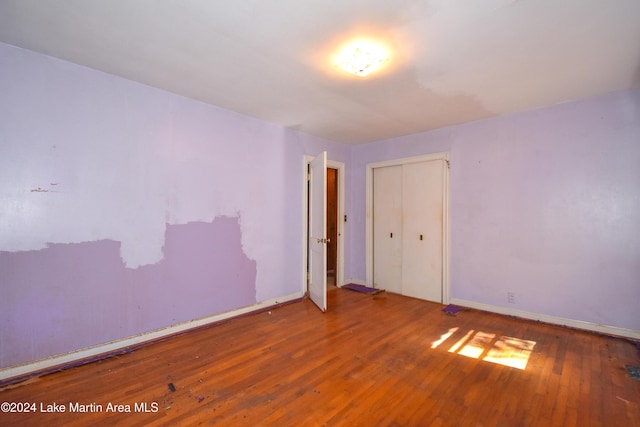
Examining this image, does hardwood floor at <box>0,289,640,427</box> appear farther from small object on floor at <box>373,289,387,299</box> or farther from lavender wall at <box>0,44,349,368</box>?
small object on floor at <box>373,289,387,299</box>

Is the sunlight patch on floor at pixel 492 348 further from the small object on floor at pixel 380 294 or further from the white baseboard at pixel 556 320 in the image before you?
the small object on floor at pixel 380 294

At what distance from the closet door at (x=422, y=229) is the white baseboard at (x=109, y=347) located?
2505mm

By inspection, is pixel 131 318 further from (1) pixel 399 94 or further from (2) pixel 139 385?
(1) pixel 399 94

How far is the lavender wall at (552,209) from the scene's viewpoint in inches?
120

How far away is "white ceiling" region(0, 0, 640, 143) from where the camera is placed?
1.82m

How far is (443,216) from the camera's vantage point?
430cm

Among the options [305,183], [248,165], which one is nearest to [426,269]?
[305,183]

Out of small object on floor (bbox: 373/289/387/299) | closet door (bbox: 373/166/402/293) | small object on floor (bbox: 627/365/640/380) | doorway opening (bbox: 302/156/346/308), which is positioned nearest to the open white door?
doorway opening (bbox: 302/156/346/308)

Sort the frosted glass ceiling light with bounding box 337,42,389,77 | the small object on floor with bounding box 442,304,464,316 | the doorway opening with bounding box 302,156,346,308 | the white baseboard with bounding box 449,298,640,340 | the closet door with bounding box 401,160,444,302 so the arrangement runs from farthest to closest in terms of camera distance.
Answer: the doorway opening with bounding box 302,156,346,308, the closet door with bounding box 401,160,444,302, the small object on floor with bounding box 442,304,464,316, the white baseboard with bounding box 449,298,640,340, the frosted glass ceiling light with bounding box 337,42,389,77

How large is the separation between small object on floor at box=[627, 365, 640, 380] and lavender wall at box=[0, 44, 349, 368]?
147 inches

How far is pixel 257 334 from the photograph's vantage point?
3.17 meters

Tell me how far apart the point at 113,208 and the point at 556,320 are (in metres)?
5.00

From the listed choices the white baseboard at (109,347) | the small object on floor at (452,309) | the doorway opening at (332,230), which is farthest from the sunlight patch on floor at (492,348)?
the doorway opening at (332,230)

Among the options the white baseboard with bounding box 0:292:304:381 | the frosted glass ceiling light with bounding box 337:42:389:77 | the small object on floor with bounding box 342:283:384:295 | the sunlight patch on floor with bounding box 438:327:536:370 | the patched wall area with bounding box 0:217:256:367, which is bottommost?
the sunlight patch on floor with bounding box 438:327:536:370
